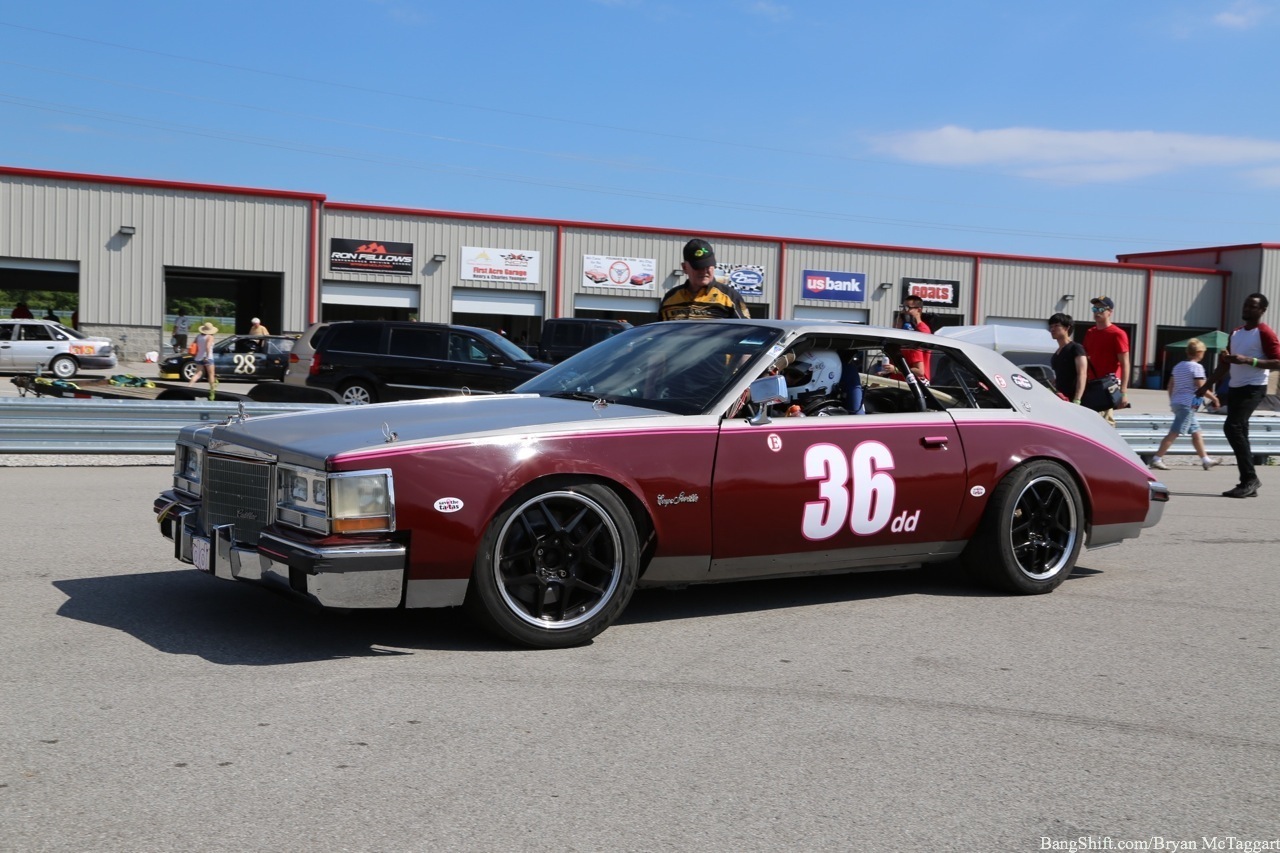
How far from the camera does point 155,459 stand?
38.6 ft

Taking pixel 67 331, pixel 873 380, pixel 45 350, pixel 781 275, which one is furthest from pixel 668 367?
pixel 781 275

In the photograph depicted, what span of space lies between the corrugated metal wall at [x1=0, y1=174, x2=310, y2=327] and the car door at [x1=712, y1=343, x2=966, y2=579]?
106 ft

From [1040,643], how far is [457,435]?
2.62 meters

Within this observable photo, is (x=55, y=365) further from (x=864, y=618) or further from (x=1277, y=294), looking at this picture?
(x=1277, y=294)

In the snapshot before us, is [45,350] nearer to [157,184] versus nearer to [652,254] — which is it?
[157,184]

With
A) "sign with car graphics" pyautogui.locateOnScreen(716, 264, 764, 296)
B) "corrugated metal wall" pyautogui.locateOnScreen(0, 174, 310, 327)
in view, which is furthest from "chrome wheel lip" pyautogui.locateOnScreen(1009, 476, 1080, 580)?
"sign with car graphics" pyautogui.locateOnScreen(716, 264, 764, 296)

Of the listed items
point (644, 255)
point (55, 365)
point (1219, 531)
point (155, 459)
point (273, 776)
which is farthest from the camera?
point (644, 255)

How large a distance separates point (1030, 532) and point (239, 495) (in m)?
3.84

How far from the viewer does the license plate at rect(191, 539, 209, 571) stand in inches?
190

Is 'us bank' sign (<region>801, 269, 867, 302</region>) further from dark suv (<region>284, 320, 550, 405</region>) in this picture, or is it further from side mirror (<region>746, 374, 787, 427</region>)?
side mirror (<region>746, 374, 787, 427</region>)

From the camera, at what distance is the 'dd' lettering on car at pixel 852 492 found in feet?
18.0

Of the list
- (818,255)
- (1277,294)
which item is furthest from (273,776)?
(1277,294)

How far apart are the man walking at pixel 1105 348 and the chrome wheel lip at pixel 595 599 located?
23.8ft

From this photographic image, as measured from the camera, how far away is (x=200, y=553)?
4.89 m
